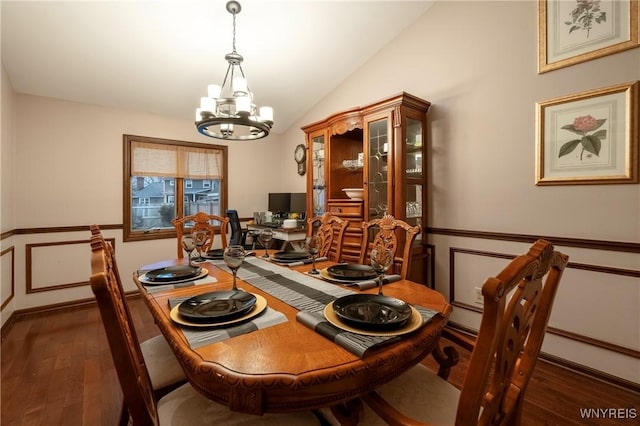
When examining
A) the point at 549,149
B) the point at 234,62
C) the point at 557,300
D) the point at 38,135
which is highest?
the point at 234,62

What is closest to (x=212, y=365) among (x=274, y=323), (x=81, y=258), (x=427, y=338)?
(x=274, y=323)

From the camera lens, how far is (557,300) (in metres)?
2.05

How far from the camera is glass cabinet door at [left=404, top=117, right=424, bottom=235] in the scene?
2643 mm

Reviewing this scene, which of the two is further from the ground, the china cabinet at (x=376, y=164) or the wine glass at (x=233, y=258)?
the china cabinet at (x=376, y=164)

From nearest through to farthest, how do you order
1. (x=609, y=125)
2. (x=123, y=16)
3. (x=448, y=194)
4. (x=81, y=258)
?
1. (x=609, y=125)
2. (x=123, y=16)
3. (x=448, y=194)
4. (x=81, y=258)

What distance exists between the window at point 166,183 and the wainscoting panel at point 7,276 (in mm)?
946

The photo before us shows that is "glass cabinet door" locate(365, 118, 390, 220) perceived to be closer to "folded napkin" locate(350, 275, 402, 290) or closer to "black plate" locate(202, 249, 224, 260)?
"folded napkin" locate(350, 275, 402, 290)

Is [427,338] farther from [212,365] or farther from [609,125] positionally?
[609,125]

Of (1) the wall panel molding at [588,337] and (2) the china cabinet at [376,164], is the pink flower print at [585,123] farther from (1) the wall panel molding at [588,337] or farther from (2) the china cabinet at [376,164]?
(2) the china cabinet at [376,164]

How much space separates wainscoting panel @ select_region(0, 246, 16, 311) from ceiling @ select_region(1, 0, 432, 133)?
1.59 meters

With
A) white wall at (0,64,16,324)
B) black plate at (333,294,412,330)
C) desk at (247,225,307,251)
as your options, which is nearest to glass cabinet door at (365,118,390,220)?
desk at (247,225,307,251)

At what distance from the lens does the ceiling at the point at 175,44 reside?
239 centimetres

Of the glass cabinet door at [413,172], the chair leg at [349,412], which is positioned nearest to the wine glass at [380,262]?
the chair leg at [349,412]

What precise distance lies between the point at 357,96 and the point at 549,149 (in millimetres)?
1987
